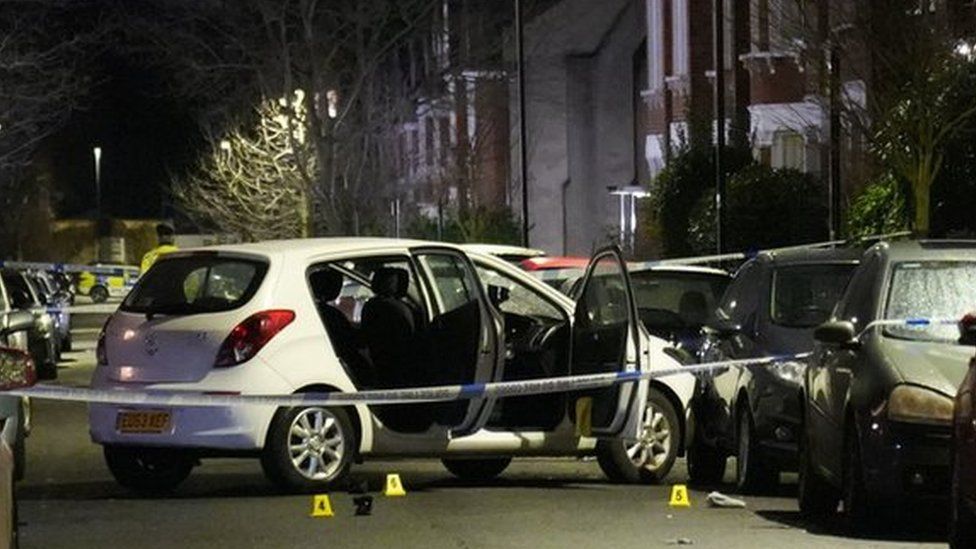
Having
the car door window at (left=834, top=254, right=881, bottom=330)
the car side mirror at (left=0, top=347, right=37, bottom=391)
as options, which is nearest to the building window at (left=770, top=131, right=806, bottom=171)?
the car door window at (left=834, top=254, right=881, bottom=330)

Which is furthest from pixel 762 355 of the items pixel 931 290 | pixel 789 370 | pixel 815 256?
pixel 931 290

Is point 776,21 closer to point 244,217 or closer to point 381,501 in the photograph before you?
point 381,501

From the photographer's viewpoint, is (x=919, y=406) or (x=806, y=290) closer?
(x=919, y=406)

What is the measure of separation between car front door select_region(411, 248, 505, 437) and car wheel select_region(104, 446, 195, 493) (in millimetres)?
1811

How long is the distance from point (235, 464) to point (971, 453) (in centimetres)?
857

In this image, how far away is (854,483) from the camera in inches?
468

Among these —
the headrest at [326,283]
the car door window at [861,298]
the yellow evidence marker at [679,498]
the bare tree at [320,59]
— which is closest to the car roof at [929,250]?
the car door window at [861,298]

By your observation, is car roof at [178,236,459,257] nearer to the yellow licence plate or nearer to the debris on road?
the yellow licence plate

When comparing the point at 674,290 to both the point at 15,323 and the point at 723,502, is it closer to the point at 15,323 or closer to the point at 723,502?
the point at 15,323

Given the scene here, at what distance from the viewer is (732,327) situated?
607 inches

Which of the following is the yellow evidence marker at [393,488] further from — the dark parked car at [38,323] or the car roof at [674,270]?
the dark parked car at [38,323]

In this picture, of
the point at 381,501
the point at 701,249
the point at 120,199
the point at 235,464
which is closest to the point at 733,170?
the point at 701,249

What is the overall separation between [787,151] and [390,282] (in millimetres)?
22341

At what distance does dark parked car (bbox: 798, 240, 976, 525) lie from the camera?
37.6ft
